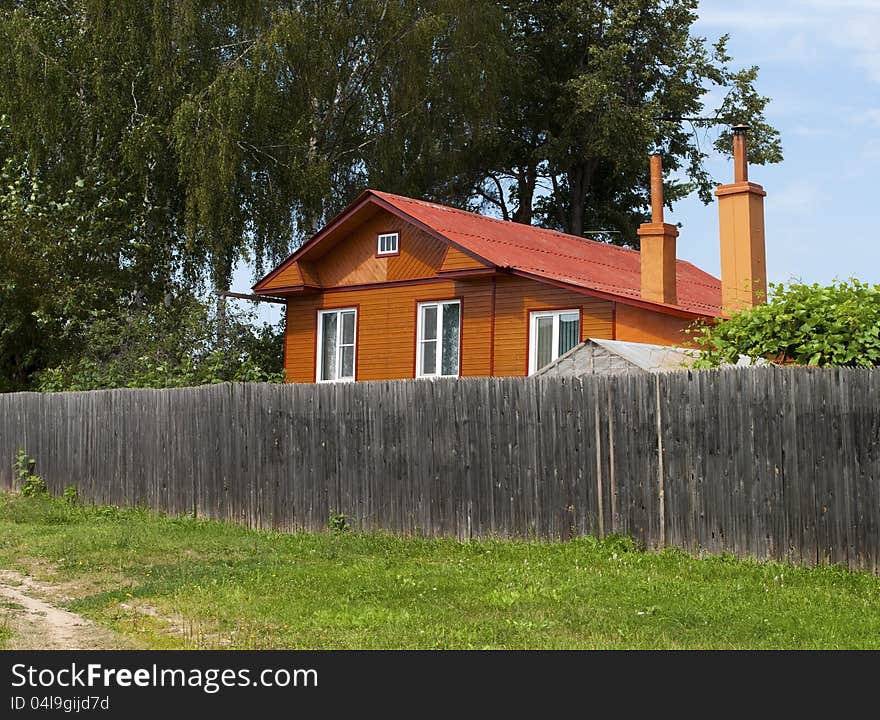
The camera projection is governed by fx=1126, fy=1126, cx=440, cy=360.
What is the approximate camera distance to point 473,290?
22.7m

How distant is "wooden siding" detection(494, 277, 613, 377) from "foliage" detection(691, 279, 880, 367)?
8.47 m

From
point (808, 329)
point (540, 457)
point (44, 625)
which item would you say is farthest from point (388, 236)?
point (44, 625)

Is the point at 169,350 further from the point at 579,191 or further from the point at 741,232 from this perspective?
the point at 579,191

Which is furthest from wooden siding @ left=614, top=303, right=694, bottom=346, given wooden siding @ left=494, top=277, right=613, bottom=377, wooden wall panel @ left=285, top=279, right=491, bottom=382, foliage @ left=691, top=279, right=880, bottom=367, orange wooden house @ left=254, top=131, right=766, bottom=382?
foliage @ left=691, top=279, right=880, bottom=367

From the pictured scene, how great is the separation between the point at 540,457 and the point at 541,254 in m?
12.1

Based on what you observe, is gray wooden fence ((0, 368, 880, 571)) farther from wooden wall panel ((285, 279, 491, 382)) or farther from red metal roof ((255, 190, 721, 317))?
red metal roof ((255, 190, 721, 317))

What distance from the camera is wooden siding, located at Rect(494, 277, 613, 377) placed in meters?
21.5

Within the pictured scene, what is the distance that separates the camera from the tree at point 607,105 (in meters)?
36.1

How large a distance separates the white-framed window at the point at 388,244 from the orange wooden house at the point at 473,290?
0.03 metres

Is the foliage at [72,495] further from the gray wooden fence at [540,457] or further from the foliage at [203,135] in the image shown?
the foliage at [203,135]

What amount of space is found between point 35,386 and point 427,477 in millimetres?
20336
